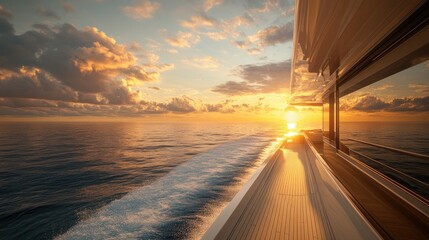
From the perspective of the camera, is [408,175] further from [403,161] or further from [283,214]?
[403,161]

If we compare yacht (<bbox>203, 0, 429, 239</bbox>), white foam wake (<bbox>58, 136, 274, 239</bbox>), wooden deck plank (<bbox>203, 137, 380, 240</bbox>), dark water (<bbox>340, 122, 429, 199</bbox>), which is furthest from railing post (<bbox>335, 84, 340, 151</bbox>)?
white foam wake (<bbox>58, 136, 274, 239</bbox>)

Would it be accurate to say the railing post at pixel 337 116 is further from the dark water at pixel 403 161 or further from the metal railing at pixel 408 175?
the dark water at pixel 403 161

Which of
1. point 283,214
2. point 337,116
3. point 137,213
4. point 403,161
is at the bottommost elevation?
point 403,161

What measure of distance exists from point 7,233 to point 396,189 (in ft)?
32.0

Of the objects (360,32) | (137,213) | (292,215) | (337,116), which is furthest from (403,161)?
(137,213)

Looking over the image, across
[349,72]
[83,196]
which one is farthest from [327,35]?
[83,196]

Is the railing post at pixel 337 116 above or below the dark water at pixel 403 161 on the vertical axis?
above

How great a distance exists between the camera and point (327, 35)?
227 inches

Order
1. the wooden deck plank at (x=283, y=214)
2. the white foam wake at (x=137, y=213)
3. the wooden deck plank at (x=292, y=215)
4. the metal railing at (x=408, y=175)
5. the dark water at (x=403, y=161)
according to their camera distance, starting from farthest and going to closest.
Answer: the dark water at (x=403, y=161), the white foam wake at (x=137, y=213), the metal railing at (x=408, y=175), the wooden deck plank at (x=283, y=214), the wooden deck plank at (x=292, y=215)

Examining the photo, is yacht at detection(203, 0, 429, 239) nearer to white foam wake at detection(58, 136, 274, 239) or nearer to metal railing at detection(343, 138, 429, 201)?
metal railing at detection(343, 138, 429, 201)

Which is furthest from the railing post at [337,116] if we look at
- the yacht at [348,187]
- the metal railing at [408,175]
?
the yacht at [348,187]

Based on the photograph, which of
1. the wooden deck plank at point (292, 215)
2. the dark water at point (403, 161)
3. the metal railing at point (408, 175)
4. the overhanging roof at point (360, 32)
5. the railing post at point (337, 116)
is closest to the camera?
the wooden deck plank at point (292, 215)

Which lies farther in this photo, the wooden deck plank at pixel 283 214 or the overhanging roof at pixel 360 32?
the overhanging roof at pixel 360 32

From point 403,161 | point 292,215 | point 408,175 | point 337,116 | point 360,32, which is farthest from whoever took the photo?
point 403,161
